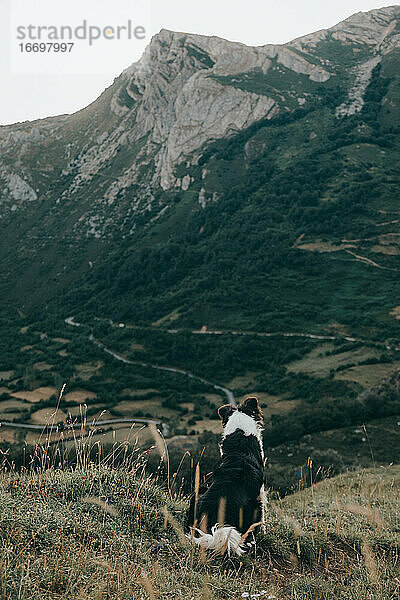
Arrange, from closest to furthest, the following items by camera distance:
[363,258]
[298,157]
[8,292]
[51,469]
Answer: [51,469], [363,258], [298,157], [8,292]

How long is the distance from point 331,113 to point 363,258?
3344 inches

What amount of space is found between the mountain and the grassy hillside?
74291 millimetres

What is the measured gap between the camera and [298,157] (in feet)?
477

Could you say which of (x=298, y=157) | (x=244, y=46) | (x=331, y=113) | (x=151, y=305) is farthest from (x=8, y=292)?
(x=244, y=46)

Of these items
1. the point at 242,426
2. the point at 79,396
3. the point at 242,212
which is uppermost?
the point at 242,212

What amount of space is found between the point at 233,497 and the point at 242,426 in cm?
163

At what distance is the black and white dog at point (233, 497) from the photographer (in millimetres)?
4629

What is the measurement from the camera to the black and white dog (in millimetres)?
4629

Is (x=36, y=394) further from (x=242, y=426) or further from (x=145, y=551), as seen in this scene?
(x=145, y=551)

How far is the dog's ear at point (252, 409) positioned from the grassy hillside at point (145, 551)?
1558mm

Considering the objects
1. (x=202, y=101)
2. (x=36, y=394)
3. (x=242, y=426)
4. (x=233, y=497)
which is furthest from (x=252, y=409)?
(x=202, y=101)

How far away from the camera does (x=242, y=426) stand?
22.2ft

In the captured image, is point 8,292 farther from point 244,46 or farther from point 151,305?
point 244,46

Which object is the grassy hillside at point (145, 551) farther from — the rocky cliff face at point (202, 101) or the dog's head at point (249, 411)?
the rocky cliff face at point (202, 101)
